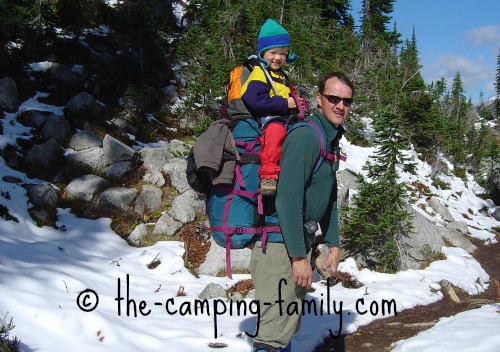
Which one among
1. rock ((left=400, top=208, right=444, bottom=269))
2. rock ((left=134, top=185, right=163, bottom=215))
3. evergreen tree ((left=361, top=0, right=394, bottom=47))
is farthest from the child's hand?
evergreen tree ((left=361, top=0, right=394, bottom=47))

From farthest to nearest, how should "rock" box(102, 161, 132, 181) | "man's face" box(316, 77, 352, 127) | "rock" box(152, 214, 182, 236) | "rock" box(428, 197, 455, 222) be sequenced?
"rock" box(428, 197, 455, 222), "rock" box(102, 161, 132, 181), "rock" box(152, 214, 182, 236), "man's face" box(316, 77, 352, 127)

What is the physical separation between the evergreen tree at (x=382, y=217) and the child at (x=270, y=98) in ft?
24.1

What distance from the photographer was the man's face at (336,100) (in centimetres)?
345

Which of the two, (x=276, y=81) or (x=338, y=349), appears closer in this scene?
(x=276, y=81)

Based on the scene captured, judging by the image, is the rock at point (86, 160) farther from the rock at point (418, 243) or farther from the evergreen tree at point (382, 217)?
the rock at point (418, 243)

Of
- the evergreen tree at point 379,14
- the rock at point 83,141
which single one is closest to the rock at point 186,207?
the rock at point 83,141

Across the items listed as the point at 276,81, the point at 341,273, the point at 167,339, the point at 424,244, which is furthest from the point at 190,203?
the point at 276,81

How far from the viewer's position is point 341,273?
9.52 metres

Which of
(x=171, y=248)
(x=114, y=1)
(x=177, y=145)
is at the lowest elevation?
(x=171, y=248)

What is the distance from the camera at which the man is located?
3.12 meters

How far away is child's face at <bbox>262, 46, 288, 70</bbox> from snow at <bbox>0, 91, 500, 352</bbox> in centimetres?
224

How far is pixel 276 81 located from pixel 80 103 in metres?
13.5

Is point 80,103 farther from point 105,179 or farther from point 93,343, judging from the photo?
point 93,343

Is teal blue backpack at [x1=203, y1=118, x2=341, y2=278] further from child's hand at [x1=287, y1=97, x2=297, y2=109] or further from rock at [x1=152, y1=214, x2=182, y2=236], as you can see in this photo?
rock at [x1=152, y1=214, x2=182, y2=236]
